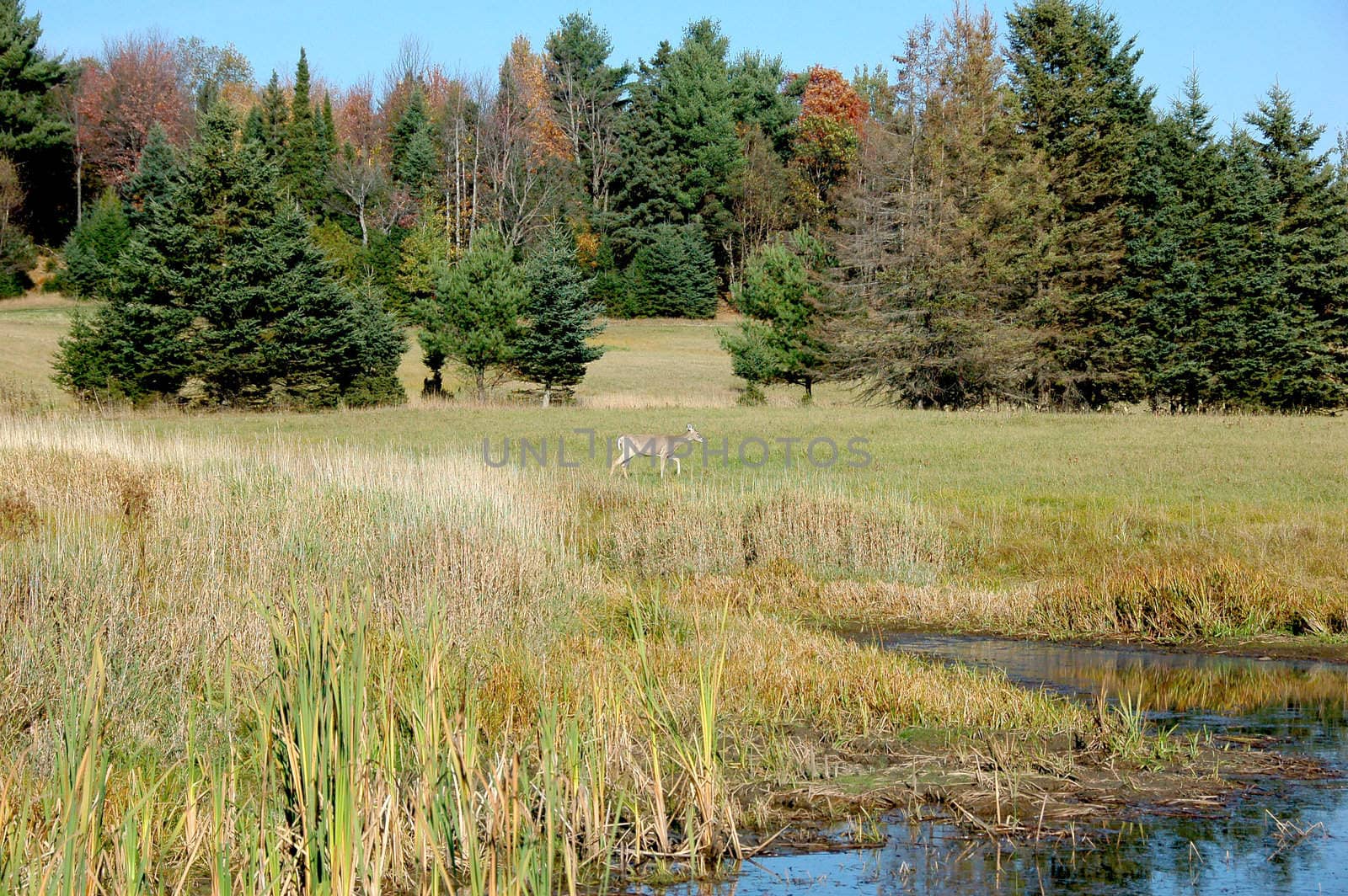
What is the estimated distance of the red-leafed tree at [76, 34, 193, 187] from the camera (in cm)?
6669

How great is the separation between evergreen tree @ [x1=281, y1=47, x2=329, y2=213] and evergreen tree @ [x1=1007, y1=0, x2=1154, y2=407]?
36609mm

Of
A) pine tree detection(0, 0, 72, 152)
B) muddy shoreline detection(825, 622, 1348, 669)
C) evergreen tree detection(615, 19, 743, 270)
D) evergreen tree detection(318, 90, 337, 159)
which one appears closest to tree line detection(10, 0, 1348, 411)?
pine tree detection(0, 0, 72, 152)

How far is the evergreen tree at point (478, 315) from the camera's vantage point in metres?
40.0

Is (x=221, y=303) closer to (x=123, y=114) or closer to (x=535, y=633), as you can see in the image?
(x=535, y=633)

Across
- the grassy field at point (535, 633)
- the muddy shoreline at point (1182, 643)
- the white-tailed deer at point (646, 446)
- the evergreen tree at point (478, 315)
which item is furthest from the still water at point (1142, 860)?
the evergreen tree at point (478, 315)

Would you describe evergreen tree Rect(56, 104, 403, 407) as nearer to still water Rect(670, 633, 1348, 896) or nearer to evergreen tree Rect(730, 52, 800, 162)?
still water Rect(670, 633, 1348, 896)

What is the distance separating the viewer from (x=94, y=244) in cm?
5328

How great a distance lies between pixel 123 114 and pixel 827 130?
39125 mm

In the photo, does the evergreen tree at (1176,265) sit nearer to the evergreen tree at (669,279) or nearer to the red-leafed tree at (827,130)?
the red-leafed tree at (827,130)

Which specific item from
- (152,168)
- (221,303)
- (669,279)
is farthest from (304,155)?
(221,303)

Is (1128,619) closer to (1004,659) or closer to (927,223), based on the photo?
(1004,659)

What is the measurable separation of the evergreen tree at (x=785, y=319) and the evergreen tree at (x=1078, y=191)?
23.6ft

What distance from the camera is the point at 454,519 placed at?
11148mm

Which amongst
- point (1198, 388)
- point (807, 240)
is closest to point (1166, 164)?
point (1198, 388)
